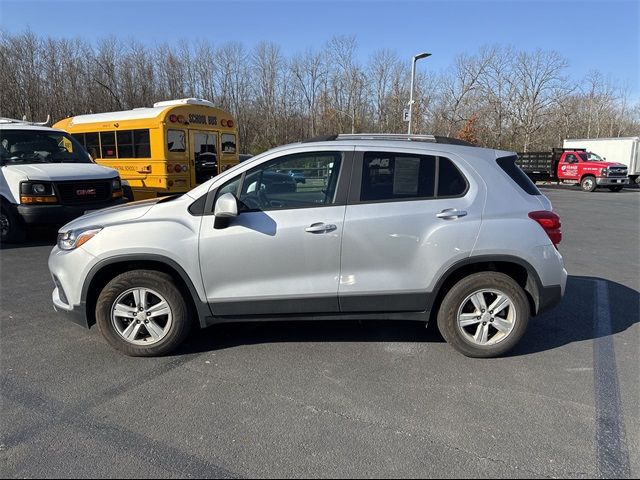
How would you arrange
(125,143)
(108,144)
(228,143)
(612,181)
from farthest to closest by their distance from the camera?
(612,181), (228,143), (108,144), (125,143)

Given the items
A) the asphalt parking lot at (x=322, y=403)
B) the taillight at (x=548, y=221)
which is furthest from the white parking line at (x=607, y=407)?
the taillight at (x=548, y=221)

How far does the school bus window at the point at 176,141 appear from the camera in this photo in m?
11.9

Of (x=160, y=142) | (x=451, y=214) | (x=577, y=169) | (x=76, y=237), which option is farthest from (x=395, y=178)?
(x=577, y=169)

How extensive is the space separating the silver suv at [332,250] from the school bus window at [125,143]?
31.0ft

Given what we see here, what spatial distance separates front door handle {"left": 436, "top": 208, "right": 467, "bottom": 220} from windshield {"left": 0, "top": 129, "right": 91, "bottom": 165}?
8008mm

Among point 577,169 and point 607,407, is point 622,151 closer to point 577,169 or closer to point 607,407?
point 577,169

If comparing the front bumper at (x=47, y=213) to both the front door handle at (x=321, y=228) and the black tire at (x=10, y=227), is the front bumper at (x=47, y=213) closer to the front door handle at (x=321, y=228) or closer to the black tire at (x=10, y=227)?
the black tire at (x=10, y=227)

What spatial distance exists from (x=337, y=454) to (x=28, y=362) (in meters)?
2.77

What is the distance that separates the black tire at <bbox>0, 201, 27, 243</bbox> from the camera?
7.88 metres

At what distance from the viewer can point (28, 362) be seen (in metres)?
3.72

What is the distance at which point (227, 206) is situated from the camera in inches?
135

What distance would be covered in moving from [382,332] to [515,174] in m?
1.88

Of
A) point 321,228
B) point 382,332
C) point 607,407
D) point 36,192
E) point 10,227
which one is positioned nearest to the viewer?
point 607,407

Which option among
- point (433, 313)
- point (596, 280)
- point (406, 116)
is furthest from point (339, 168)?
point (406, 116)
